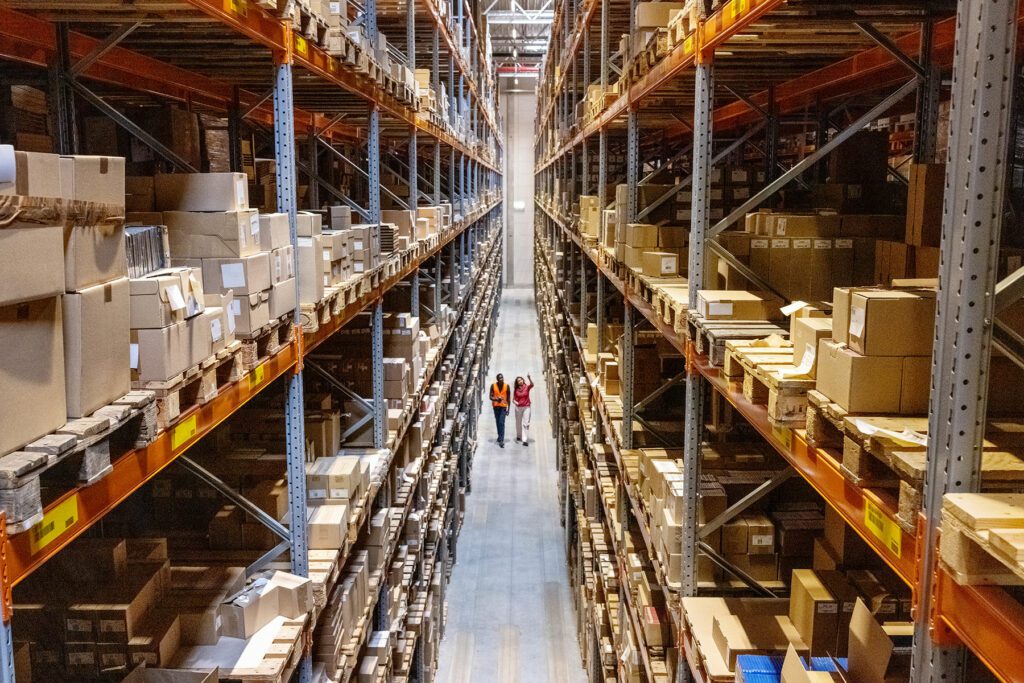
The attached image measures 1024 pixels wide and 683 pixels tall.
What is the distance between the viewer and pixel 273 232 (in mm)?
4047

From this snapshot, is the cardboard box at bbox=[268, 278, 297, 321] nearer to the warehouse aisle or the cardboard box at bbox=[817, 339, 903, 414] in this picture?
the cardboard box at bbox=[817, 339, 903, 414]

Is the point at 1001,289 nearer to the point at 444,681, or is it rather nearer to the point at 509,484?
the point at 444,681

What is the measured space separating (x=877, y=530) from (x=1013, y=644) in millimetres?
596

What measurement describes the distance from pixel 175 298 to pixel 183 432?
45 centimetres

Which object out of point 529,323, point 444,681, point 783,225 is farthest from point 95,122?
point 529,323

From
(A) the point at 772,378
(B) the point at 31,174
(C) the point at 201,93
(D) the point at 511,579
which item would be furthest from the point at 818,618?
(D) the point at 511,579

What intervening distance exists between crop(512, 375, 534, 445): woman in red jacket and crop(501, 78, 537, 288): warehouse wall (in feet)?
60.3

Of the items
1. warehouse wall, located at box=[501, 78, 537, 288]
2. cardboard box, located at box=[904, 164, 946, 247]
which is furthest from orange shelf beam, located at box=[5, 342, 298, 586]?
warehouse wall, located at box=[501, 78, 537, 288]

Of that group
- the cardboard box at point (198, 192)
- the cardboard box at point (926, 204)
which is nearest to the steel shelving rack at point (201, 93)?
the cardboard box at point (198, 192)

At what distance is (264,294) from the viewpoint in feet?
12.4

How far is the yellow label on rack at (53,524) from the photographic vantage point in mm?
2045

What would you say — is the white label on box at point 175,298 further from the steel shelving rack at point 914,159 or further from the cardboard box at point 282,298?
the steel shelving rack at point 914,159

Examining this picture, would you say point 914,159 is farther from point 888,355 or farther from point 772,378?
point 888,355

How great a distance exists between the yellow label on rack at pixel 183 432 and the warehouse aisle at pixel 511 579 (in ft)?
21.9
